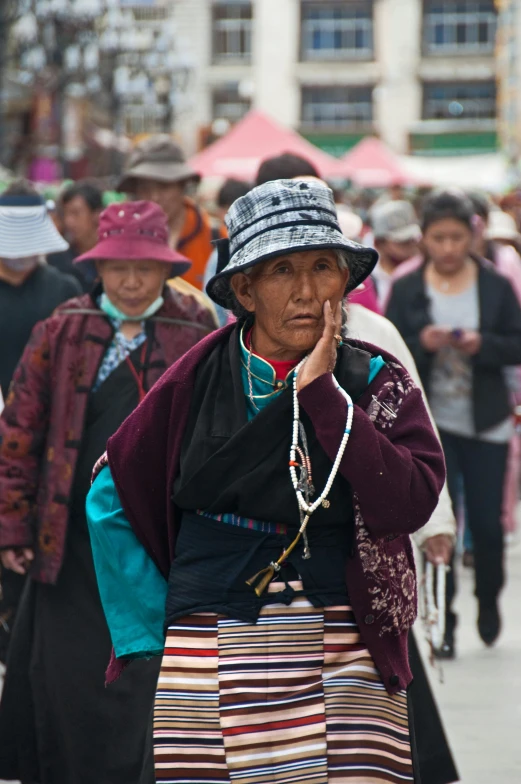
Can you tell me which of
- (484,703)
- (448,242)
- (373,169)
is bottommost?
(484,703)

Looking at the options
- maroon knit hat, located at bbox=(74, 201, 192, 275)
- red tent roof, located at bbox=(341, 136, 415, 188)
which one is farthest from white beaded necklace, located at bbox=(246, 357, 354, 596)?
red tent roof, located at bbox=(341, 136, 415, 188)

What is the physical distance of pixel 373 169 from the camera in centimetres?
3120

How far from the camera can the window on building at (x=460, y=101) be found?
6253 cm

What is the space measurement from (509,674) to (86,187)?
436 cm

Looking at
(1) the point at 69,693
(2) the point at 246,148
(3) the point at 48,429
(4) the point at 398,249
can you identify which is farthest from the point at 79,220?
(2) the point at 246,148

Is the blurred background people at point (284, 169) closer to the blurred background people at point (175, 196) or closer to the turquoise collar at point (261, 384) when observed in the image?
the blurred background people at point (175, 196)

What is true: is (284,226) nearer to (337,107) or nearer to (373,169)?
(373,169)

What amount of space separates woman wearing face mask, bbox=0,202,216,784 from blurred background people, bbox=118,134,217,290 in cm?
197

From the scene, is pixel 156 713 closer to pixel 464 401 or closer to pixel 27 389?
pixel 27 389

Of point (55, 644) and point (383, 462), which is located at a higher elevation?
point (383, 462)

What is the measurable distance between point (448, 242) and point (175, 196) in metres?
1.31

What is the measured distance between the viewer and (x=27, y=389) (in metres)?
4.79

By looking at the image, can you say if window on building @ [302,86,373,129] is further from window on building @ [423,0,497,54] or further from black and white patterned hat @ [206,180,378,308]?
black and white patterned hat @ [206,180,378,308]

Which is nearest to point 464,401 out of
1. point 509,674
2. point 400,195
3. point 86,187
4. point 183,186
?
point 509,674
